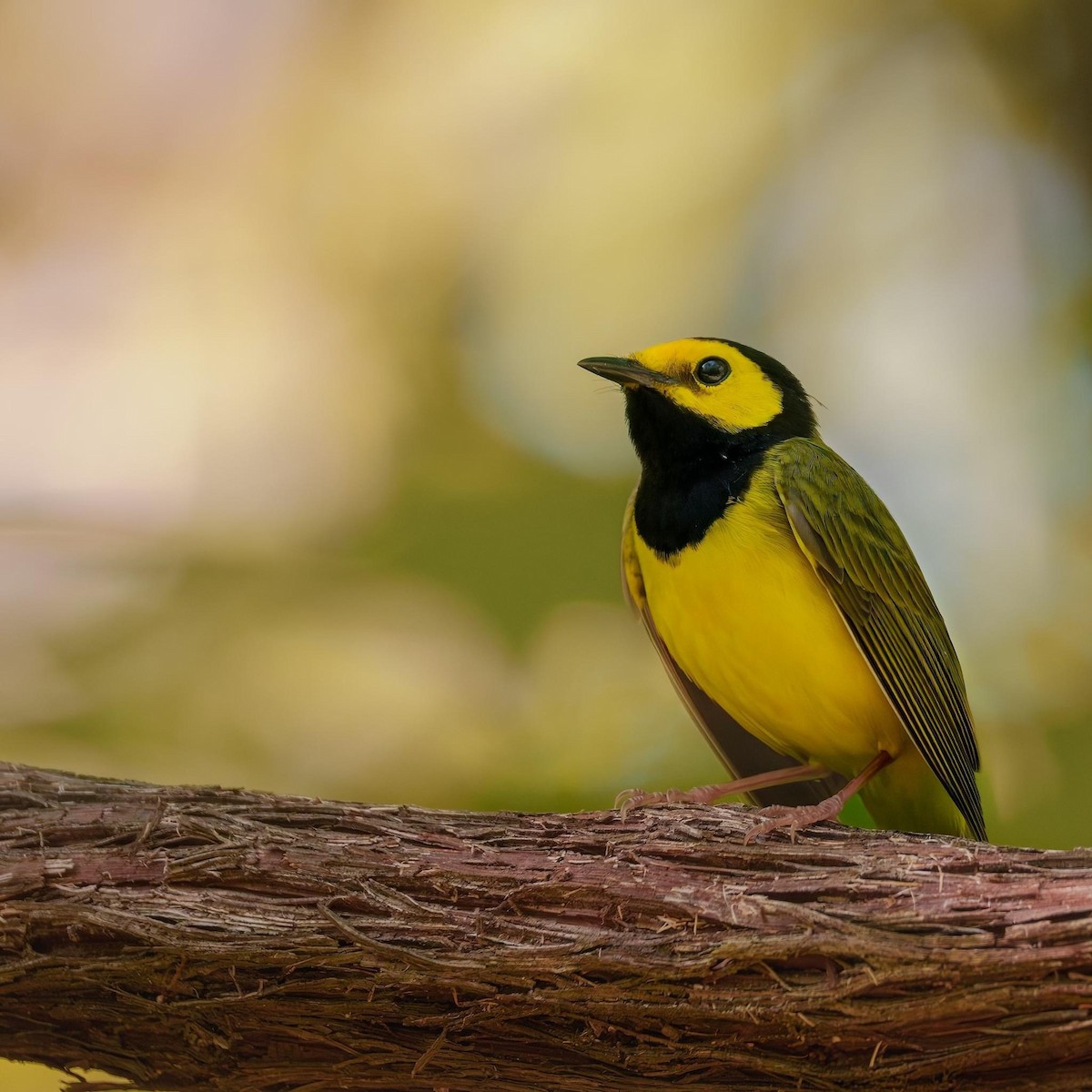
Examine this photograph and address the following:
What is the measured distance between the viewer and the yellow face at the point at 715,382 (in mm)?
3346

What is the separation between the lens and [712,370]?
11.1 ft

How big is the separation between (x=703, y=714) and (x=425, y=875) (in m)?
1.34

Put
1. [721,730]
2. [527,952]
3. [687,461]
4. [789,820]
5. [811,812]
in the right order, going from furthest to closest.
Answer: [721,730]
[687,461]
[811,812]
[789,820]
[527,952]

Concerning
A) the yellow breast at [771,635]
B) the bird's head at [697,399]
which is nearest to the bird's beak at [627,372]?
the bird's head at [697,399]

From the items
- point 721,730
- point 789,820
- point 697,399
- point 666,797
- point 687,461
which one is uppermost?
point 697,399

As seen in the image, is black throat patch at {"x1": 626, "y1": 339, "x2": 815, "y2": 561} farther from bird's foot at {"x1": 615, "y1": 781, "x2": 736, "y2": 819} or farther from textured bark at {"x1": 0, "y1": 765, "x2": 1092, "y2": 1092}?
textured bark at {"x1": 0, "y1": 765, "x2": 1092, "y2": 1092}

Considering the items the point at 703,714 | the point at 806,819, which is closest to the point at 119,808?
the point at 806,819

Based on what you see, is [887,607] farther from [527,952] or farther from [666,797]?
[527,952]

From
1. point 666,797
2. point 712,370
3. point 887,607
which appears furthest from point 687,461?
point 666,797

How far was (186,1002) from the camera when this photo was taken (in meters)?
2.26

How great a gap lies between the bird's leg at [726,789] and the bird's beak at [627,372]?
1.09m

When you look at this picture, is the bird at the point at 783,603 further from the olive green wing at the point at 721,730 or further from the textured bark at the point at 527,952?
the textured bark at the point at 527,952

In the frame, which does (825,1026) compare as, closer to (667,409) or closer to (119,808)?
(119,808)

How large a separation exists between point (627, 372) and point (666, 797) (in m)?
A: 1.15
